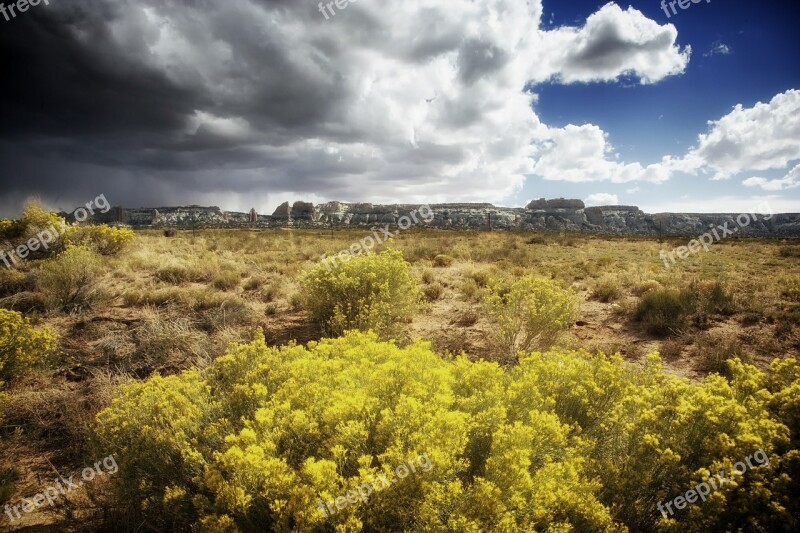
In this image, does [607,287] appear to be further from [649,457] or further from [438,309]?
[649,457]

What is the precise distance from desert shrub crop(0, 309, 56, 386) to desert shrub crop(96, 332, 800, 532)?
308 cm

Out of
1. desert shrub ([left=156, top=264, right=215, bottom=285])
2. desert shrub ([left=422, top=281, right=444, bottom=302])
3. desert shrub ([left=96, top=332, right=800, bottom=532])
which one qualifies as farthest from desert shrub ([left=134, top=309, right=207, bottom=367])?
desert shrub ([left=422, top=281, right=444, bottom=302])

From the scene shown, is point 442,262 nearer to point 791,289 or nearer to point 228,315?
point 228,315

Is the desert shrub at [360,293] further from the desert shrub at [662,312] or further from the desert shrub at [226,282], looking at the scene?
the desert shrub at [662,312]

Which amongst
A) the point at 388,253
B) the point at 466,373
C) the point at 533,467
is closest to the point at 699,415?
the point at 533,467

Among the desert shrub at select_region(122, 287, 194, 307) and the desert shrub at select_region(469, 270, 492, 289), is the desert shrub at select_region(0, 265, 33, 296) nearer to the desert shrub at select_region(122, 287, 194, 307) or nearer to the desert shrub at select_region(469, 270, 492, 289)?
the desert shrub at select_region(122, 287, 194, 307)

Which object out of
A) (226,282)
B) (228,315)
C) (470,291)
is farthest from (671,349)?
(226,282)

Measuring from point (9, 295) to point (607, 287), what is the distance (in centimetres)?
1517

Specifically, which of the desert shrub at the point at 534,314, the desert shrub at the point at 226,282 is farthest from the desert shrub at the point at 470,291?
the desert shrub at the point at 226,282

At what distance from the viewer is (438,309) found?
346 inches

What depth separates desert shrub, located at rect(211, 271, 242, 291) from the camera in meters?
9.73

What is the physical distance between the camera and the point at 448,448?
94.3 inches

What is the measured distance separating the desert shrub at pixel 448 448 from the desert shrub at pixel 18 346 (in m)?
3.08

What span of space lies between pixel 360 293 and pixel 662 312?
6531 millimetres
